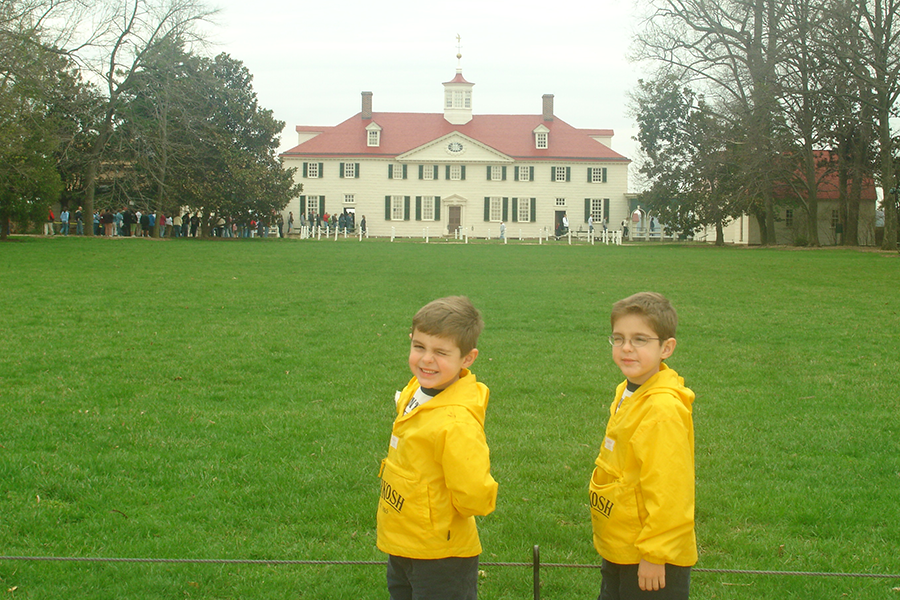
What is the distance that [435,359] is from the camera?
103 inches

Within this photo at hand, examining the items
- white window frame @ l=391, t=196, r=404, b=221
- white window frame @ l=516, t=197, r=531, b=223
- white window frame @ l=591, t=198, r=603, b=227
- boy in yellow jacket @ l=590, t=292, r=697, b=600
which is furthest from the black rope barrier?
white window frame @ l=591, t=198, r=603, b=227

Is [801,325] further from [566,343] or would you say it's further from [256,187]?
[256,187]

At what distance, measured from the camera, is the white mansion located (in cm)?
6297

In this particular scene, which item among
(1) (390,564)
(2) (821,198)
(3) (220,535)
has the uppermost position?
(2) (821,198)

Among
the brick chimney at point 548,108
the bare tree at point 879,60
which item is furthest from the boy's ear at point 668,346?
the brick chimney at point 548,108

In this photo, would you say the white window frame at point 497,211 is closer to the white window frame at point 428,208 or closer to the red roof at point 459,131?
the red roof at point 459,131

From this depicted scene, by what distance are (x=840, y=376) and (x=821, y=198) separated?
154 ft

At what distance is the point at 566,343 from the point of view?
9.73 m

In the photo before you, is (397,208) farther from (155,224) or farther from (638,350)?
(638,350)

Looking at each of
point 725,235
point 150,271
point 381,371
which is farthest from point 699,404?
point 725,235

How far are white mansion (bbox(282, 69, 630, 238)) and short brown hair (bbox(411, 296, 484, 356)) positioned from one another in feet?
196

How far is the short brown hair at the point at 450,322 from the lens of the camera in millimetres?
2623

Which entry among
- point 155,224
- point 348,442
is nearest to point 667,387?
point 348,442

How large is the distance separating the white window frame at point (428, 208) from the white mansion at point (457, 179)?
0.27ft
